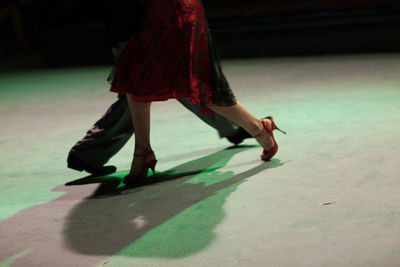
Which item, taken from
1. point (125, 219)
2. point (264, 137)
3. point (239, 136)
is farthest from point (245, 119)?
point (125, 219)

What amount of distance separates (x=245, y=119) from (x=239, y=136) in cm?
44

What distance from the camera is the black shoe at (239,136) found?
311cm

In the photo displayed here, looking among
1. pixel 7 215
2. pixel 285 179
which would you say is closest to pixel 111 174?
pixel 7 215

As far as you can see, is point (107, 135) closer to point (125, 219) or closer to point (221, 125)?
point (221, 125)

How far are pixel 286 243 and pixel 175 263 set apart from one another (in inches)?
14.2

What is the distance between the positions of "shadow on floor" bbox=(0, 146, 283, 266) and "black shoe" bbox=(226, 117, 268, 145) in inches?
11.9

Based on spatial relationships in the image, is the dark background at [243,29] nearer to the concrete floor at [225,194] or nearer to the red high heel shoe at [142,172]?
the concrete floor at [225,194]

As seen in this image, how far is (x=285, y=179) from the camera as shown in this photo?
2516 mm

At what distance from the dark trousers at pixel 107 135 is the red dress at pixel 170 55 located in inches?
15.5

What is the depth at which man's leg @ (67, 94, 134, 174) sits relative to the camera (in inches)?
110

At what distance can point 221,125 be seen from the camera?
302 cm

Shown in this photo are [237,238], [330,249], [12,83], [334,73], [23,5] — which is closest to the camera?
[330,249]

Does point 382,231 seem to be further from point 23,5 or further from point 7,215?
point 23,5

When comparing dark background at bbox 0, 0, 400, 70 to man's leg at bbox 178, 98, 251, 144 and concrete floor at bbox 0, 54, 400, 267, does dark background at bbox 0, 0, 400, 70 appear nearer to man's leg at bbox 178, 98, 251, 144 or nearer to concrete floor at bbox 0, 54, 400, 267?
concrete floor at bbox 0, 54, 400, 267
